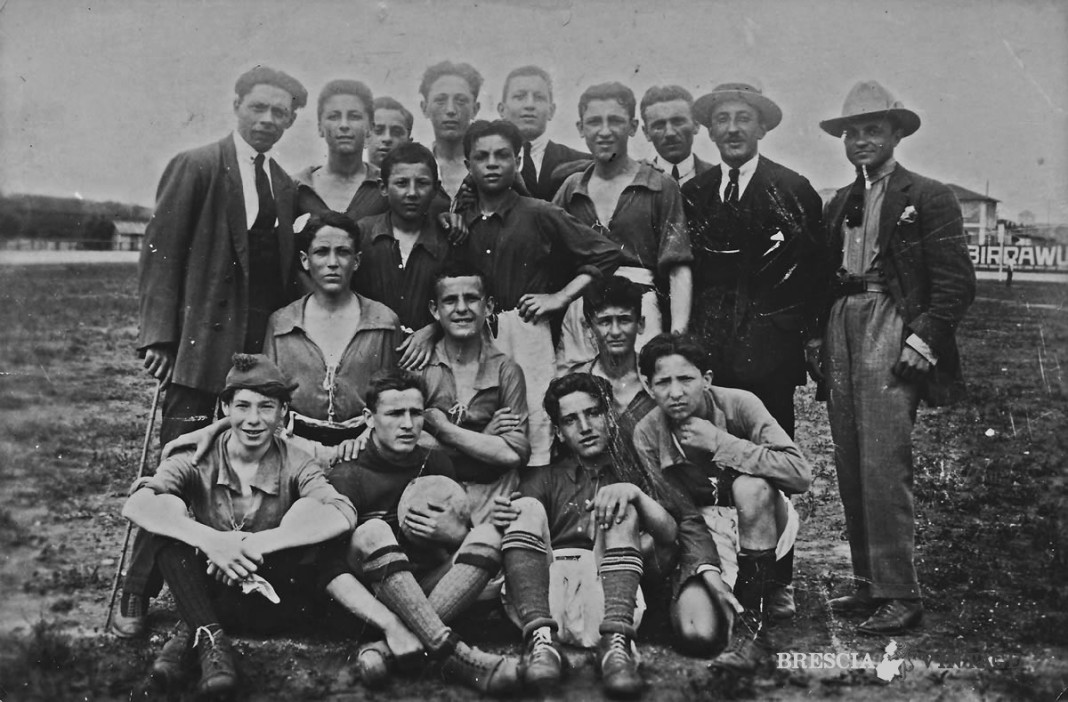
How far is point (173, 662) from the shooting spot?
5.71 meters

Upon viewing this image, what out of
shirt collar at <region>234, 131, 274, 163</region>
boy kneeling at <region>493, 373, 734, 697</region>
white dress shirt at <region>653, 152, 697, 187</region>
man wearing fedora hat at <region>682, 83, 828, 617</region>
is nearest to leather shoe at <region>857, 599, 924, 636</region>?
boy kneeling at <region>493, 373, 734, 697</region>

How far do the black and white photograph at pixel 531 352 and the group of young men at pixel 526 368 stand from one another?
0.02 metres

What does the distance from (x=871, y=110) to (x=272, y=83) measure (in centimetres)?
317

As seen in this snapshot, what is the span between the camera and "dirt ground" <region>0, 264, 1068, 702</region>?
5.95 m

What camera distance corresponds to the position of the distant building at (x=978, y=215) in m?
6.54

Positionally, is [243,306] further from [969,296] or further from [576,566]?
[969,296]

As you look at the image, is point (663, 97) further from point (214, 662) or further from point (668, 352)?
point (214, 662)

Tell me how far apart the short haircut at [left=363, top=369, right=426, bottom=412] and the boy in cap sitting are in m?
0.39

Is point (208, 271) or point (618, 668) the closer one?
point (618, 668)

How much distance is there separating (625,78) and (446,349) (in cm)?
179

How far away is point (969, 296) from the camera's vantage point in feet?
20.7

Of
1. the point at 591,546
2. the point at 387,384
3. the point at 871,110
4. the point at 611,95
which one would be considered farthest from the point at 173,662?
the point at 871,110

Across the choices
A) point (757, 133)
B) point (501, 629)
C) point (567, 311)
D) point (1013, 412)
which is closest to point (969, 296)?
point (1013, 412)

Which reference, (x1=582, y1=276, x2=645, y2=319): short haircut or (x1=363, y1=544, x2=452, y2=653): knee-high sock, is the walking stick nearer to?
(x1=363, y1=544, x2=452, y2=653): knee-high sock
